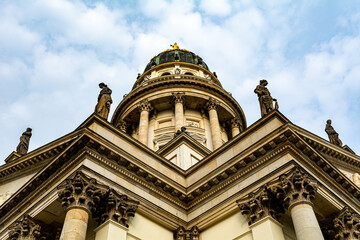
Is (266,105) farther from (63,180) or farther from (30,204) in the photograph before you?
(30,204)

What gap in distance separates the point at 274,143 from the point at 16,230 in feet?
35.2

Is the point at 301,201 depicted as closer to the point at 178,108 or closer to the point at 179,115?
the point at 179,115

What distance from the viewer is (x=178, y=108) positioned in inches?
1282

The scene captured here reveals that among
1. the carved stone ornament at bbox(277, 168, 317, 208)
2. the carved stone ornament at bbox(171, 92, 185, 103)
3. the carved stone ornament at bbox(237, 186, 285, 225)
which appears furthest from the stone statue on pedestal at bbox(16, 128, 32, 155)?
the carved stone ornament at bbox(277, 168, 317, 208)

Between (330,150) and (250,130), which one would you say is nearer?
(250,130)

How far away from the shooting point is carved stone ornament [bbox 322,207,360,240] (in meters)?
14.3

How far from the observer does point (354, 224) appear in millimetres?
14414

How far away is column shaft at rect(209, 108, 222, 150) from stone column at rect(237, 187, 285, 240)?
1595cm

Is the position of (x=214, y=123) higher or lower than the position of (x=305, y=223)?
higher

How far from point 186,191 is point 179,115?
609 inches

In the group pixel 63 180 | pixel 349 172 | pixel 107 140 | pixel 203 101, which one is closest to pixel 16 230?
pixel 63 180

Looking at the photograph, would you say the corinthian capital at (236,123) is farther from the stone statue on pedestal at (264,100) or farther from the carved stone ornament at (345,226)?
the carved stone ornament at (345,226)

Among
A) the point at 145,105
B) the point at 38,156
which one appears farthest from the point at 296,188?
the point at 145,105

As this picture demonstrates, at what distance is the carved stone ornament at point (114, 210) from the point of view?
13.4 m
